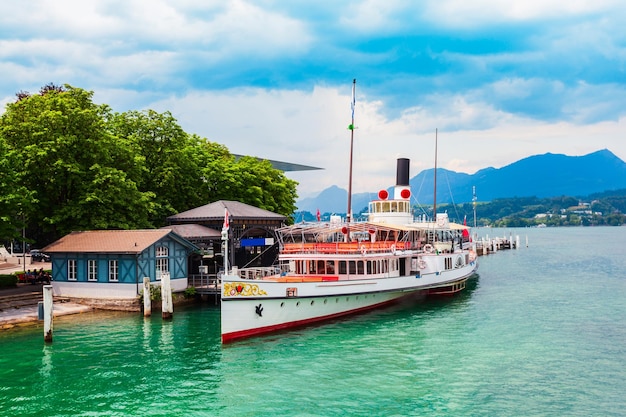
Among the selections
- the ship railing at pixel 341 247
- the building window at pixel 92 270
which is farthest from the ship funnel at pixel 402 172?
the building window at pixel 92 270

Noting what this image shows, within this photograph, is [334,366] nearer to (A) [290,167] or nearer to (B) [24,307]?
(B) [24,307]

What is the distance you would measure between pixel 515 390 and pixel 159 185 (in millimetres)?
39997

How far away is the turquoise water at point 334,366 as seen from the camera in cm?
2094

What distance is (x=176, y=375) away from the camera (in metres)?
24.5

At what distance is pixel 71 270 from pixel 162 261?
6.65m

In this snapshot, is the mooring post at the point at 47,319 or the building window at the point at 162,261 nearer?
the mooring post at the point at 47,319

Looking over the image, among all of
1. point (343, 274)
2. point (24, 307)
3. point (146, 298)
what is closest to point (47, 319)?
point (146, 298)

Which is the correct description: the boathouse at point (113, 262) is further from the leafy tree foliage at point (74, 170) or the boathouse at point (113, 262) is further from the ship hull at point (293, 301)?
the ship hull at point (293, 301)

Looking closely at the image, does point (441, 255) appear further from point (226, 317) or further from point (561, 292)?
point (226, 317)

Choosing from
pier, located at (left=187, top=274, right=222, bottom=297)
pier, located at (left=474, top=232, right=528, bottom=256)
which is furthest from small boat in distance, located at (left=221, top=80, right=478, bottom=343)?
pier, located at (left=474, top=232, right=528, bottom=256)

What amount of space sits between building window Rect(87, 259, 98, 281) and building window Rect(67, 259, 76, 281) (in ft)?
4.25

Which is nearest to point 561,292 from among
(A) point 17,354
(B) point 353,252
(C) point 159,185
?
(B) point 353,252

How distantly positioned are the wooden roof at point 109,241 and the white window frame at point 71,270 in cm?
111

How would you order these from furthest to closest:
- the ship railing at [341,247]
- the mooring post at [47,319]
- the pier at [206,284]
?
the pier at [206,284] < the ship railing at [341,247] < the mooring post at [47,319]
